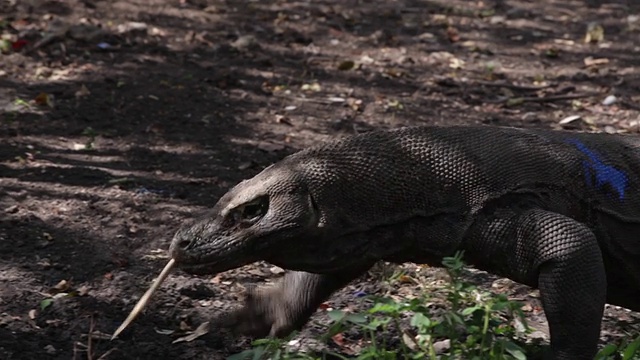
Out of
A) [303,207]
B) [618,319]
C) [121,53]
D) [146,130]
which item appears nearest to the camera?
[303,207]

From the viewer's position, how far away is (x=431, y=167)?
3230 mm

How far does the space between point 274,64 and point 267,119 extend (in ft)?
4.09

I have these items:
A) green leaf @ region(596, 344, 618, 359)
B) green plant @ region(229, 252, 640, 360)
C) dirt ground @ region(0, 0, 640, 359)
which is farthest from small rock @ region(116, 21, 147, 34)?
green leaf @ region(596, 344, 618, 359)

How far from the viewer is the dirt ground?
402 cm

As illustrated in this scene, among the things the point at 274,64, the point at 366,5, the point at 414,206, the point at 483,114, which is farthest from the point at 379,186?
the point at 366,5

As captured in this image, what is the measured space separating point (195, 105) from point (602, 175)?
12.3 feet

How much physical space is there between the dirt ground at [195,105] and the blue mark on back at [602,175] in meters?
0.68

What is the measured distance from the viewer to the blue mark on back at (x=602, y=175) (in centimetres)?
329

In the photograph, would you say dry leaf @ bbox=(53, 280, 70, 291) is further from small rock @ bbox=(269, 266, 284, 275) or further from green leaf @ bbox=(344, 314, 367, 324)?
green leaf @ bbox=(344, 314, 367, 324)

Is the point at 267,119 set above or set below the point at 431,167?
below

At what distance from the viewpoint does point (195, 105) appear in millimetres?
6633

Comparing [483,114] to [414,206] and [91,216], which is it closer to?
[91,216]

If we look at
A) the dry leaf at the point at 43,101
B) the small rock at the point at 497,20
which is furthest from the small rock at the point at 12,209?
the small rock at the point at 497,20

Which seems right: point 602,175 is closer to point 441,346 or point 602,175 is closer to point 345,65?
point 441,346
